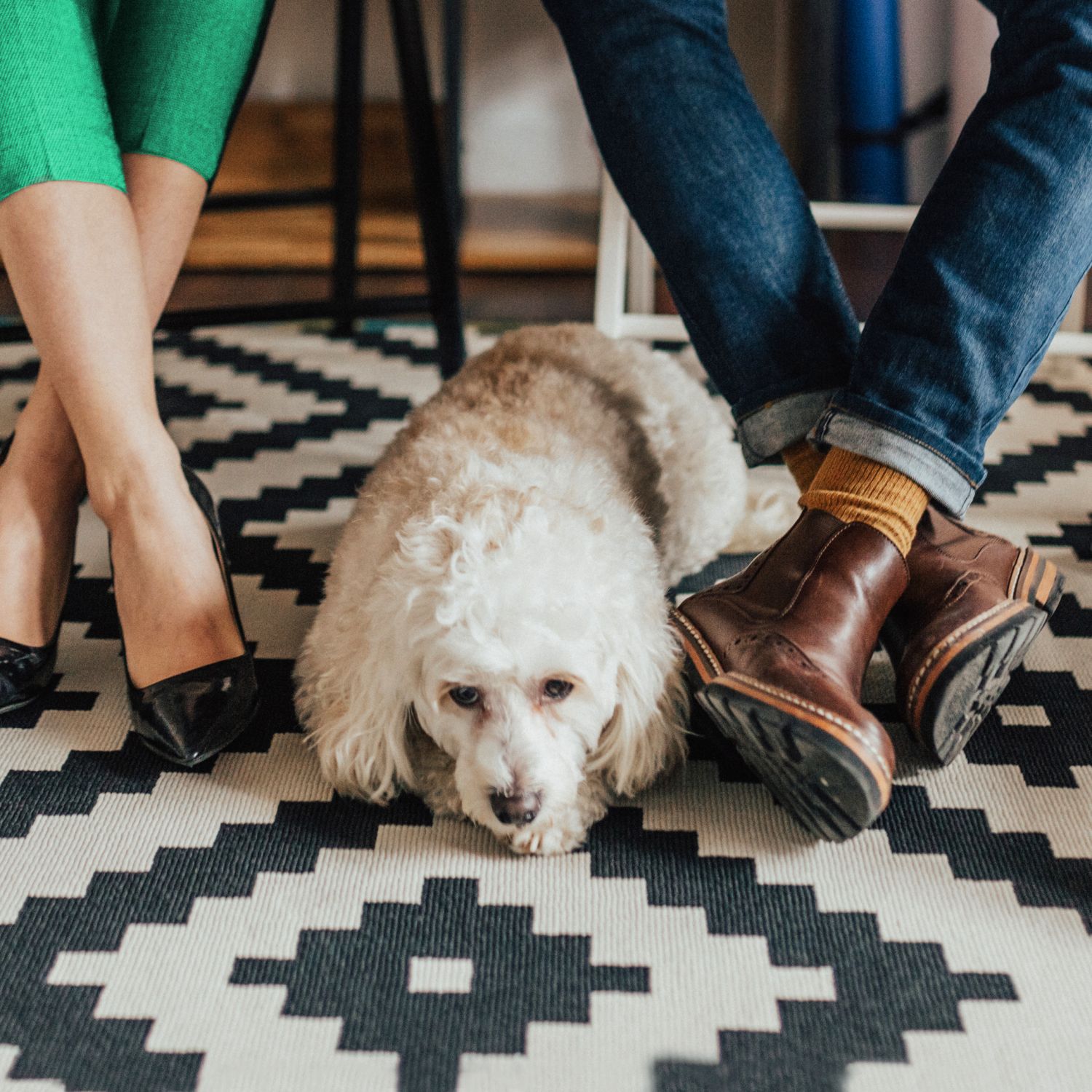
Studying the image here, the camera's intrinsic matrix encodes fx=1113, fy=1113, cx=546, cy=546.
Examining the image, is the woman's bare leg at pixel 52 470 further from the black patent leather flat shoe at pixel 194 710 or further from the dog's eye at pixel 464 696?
the dog's eye at pixel 464 696

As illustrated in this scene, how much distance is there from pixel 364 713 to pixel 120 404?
0.40 meters

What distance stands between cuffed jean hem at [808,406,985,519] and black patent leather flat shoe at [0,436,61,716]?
2.68 ft

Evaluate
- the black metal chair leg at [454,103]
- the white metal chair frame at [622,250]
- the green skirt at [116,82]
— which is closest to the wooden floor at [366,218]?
the black metal chair leg at [454,103]

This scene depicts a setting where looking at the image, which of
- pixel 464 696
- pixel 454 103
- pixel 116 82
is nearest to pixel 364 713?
pixel 464 696

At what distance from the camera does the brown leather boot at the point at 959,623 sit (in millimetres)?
957

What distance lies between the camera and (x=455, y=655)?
3.00 ft

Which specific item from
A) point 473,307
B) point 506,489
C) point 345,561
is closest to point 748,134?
point 506,489

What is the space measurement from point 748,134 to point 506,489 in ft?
1.61

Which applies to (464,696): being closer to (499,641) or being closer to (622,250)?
(499,641)

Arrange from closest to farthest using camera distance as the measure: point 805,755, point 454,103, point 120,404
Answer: point 805,755
point 120,404
point 454,103

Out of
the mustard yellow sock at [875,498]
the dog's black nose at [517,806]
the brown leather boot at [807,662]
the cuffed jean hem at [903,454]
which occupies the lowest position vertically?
the dog's black nose at [517,806]

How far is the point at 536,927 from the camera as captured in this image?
868 millimetres

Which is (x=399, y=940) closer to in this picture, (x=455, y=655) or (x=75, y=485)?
(x=455, y=655)

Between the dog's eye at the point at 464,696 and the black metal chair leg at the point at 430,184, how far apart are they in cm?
97
